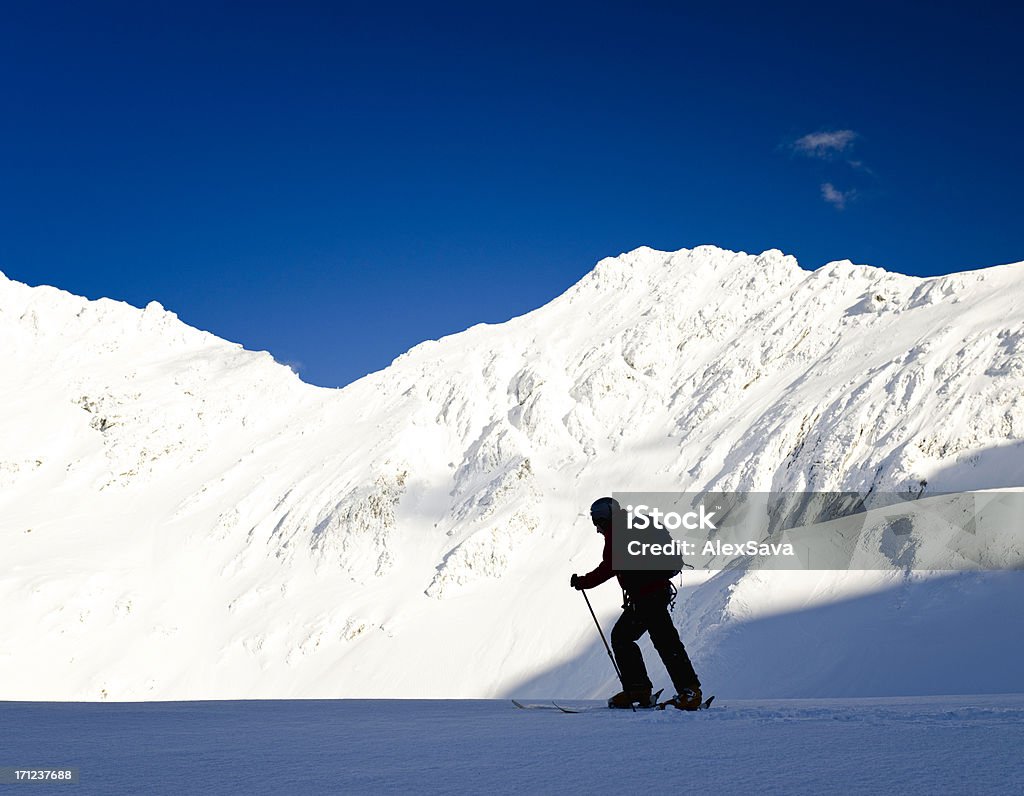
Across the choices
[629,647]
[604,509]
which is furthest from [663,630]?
[604,509]

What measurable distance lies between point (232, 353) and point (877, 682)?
320 ft

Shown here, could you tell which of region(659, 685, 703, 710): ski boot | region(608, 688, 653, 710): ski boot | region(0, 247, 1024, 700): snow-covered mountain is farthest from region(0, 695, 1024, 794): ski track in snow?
region(0, 247, 1024, 700): snow-covered mountain

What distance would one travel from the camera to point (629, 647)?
772cm

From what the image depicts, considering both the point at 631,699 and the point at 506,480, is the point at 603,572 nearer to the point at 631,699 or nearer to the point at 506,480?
the point at 631,699

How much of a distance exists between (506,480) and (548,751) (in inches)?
2624

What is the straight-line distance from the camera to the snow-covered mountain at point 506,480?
1702 inches

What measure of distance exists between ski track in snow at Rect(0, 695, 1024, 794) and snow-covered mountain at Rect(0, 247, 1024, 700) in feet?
85.7

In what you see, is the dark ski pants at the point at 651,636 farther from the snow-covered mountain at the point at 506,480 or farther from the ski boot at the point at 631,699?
the snow-covered mountain at the point at 506,480

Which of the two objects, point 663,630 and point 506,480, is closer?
point 663,630

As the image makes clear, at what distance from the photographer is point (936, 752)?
155 inches

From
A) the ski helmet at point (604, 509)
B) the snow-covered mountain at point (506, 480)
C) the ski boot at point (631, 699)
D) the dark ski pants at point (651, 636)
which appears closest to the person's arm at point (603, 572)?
the ski helmet at point (604, 509)

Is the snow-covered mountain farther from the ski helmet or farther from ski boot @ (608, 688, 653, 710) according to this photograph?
the ski helmet

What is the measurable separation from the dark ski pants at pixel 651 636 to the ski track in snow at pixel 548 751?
112 centimetres

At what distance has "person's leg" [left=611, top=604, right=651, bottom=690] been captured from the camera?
7.65 m
